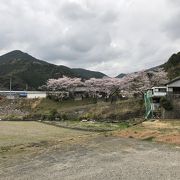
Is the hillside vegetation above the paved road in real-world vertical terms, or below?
above

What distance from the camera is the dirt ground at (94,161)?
1373 centimetres

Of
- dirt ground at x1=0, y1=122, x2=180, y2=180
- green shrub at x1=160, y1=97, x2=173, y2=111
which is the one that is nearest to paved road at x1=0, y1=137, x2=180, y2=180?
dirt ground at x1=0, y1=122, x2=180, y2=180

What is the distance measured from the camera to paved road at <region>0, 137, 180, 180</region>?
44.8 feet

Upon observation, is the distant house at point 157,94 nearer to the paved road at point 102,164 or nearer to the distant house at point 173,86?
the distant house at point 173,86

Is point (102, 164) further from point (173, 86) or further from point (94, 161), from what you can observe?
point (173, 86)

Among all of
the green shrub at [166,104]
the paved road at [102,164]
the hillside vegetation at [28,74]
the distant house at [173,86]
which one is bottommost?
the paved road at [102,164]

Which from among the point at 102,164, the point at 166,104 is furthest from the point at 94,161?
the point at 166,104

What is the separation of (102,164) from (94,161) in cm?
87

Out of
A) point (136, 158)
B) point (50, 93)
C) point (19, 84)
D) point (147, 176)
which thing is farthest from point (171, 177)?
point (19, 84)

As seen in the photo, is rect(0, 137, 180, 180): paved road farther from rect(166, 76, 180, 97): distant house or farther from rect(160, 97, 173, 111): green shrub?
rect(166, 76, 180, 97): distant house

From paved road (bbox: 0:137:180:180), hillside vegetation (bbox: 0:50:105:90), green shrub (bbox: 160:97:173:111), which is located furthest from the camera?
hillside vegetation (bbox: 0:50:105:90)

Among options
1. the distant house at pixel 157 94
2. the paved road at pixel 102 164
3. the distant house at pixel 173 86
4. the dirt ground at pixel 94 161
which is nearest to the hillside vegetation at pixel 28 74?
the distant house at pixel 157 94

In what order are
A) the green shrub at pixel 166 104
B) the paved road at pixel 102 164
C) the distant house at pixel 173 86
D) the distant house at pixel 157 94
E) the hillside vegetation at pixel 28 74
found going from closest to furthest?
the paved road at pixel 102 164 < the green shrub at pixel 166 104 < the distant house at pixel 157 94 < the distant house at pixel 173 86 < the hillside vegetation at pixel 28 74

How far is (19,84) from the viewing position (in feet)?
458
